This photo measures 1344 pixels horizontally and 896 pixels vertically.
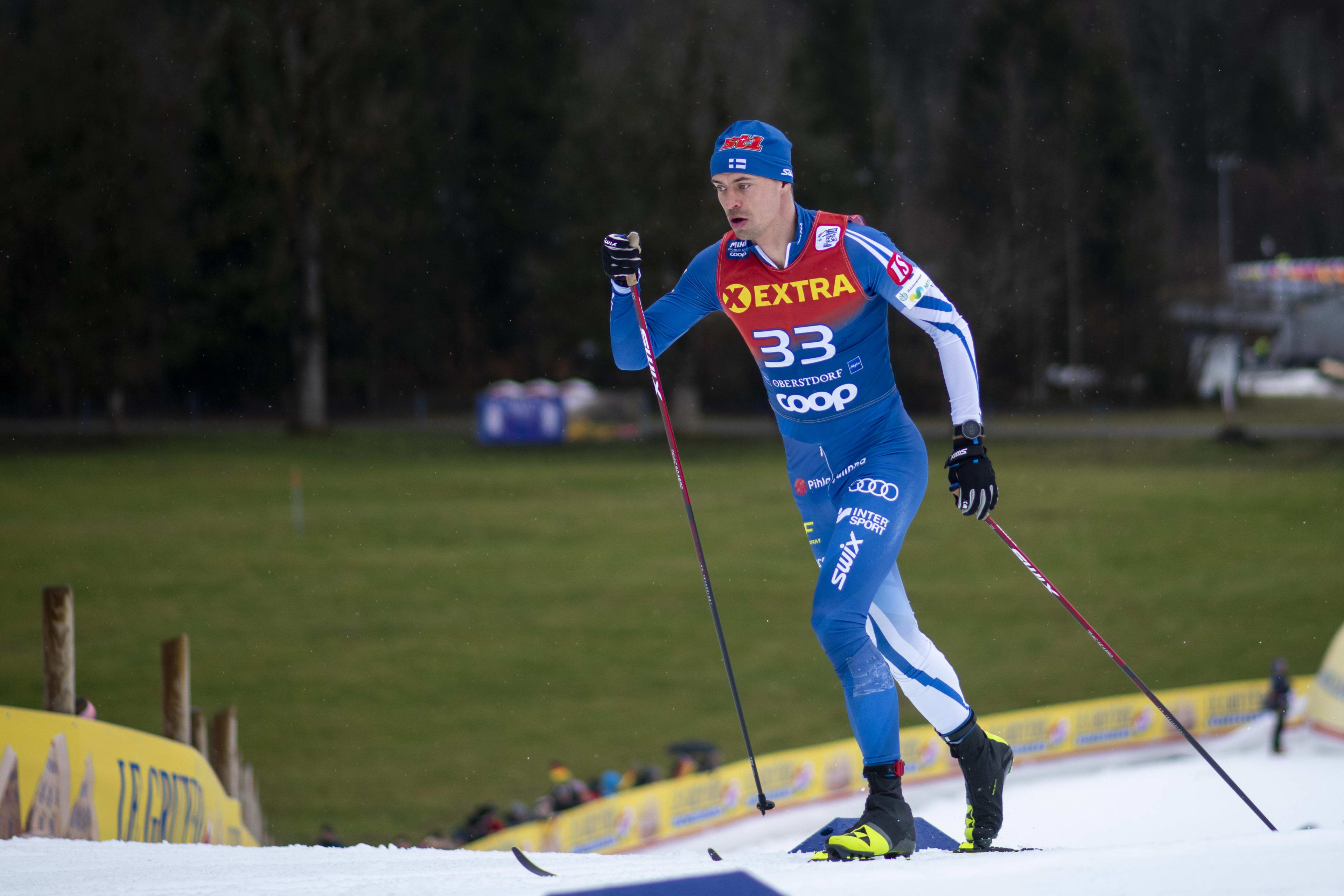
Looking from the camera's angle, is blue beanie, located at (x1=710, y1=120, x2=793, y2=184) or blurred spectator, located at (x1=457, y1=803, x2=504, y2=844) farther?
blurred spectator, located at (x1=457, y1=803, x2=504, y2=844)

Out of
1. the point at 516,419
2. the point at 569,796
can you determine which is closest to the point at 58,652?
the point at 569,796

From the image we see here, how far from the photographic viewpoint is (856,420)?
4.53 meters

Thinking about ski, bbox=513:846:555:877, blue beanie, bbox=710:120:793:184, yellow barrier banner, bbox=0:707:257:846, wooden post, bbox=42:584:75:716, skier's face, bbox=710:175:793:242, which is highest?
blue beanie, bbox=710:120:793:184

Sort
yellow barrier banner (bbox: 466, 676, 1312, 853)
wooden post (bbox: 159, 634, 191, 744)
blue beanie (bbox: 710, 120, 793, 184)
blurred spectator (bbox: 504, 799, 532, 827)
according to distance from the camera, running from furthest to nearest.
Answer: blurred spectator (bbox: 504, 799, 532, 827), yellow barrier banner (bbox: 466, 676, 1312, 853), wooden post (bbox: 159, 634, 191, 744), blue beanie (bbox: 710, 120, 793, 184)

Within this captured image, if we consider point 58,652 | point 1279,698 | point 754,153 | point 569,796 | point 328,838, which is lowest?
point 569,796

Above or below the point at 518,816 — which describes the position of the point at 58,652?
above

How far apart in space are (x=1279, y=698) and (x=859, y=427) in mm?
8565

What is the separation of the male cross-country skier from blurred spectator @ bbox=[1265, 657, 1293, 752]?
25.6 feet

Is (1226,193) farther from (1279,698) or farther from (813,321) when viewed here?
(813,321)

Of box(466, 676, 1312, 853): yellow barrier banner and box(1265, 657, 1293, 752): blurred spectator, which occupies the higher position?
box(1265, 657, 1293, 752): blurred spectator

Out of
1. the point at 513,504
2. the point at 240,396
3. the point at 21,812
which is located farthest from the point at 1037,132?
the point at 21,812

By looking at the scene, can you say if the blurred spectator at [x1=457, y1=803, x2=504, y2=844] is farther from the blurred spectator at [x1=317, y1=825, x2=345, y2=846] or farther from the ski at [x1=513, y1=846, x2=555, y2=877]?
the ski at [x1=513, y1=846, x2=555, y2=877]

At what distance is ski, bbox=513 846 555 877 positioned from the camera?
3.89 m

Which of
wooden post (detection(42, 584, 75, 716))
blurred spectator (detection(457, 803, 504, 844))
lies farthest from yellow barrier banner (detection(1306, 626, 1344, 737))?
wooden post (detection(42, 584, 75, 716))
